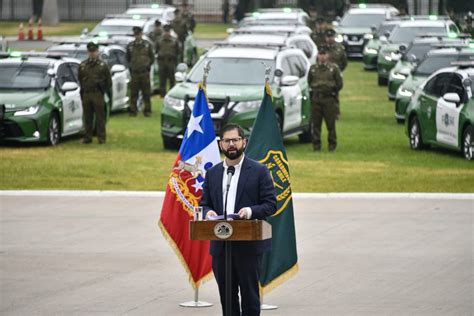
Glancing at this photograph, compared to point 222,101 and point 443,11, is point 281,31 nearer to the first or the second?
point 222,101

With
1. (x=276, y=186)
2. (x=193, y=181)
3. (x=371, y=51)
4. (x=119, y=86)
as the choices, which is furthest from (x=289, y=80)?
(x=371, y=51)

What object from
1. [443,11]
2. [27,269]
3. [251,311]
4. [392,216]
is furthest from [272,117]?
[443,11]

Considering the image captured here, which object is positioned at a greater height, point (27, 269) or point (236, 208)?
point (236, 208)

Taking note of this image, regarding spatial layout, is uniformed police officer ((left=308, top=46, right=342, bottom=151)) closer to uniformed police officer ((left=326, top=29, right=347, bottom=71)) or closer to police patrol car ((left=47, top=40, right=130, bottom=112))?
police patrol car ((left=47, top=40, right=130, bottom=112))

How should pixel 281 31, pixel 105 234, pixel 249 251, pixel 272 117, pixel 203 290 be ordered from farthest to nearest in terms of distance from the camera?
pixel 281 31 → pixel 105 234 → pixel 203 290 → pixel 272 117 → pixel 249 251

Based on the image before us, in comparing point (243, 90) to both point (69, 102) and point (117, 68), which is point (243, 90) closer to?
point (69, 102)

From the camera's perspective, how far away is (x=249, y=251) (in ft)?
34.0

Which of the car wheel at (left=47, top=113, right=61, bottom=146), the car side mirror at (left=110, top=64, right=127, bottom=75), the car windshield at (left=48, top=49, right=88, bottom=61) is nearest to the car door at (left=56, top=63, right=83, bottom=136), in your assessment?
the car wheel at (left=47, top=113, right=61, bottom=146)

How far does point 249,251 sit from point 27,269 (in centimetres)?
466

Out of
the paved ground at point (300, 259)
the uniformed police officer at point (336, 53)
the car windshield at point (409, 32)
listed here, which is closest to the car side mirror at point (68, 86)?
the paved ground at point (300, 259)

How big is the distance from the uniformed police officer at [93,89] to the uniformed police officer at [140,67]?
17.1 ft

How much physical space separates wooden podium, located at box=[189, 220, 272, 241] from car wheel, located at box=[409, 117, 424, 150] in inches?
645

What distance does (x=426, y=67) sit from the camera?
30.4 metres

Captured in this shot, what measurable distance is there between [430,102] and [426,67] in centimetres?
505
